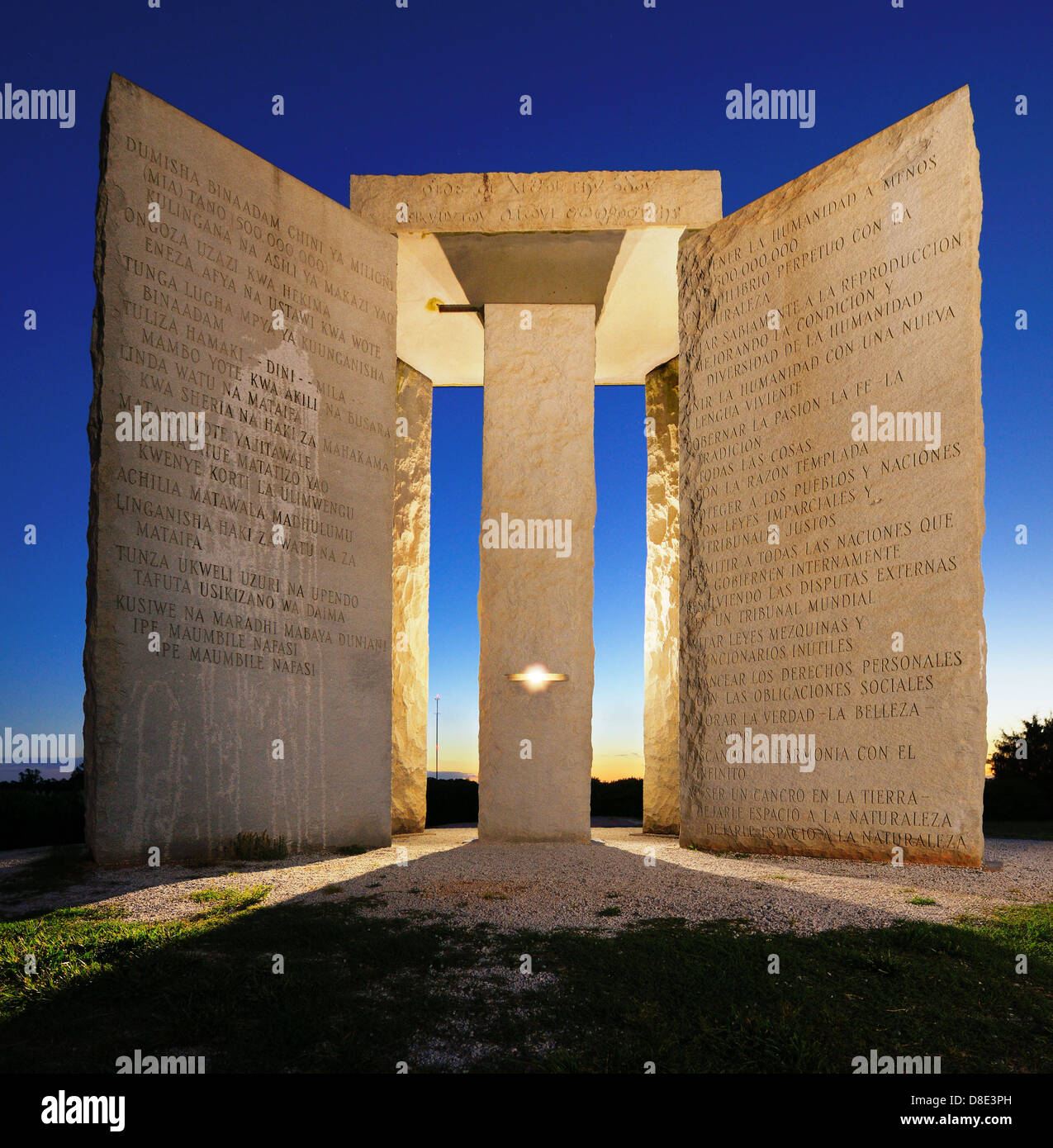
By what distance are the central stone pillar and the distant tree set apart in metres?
11.0

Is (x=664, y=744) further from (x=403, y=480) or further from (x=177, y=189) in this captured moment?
(x=177, y=189)

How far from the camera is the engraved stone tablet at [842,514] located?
8.66m

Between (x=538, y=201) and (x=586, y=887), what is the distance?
9104mm

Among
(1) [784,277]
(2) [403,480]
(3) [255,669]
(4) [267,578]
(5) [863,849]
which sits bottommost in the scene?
(5) [863,849]

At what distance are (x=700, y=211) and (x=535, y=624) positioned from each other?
19.7 ft

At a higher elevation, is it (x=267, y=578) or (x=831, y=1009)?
(x=267, y=578)

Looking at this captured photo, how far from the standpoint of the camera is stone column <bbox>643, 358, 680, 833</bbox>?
1426cm

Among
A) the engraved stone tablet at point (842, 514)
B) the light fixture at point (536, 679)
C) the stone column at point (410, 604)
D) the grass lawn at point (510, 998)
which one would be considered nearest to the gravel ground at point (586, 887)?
the grass lawn at point (510, 998)

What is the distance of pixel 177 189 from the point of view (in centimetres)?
894

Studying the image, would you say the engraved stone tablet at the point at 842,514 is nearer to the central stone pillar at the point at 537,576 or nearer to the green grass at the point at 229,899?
the central stone pillar at the point at 537,576

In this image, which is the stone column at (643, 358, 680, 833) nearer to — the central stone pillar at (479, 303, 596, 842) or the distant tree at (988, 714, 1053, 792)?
the central stone pillar at (479, 303, 596, 842)

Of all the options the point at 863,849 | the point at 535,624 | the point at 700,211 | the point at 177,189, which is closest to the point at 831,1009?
the point at 863,849

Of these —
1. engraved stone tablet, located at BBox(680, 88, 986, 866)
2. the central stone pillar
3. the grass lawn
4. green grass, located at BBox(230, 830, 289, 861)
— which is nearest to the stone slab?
engraved stone tablet, located at BBox(680, 88, 986, 866)
